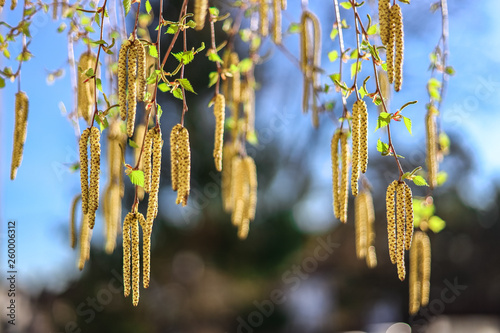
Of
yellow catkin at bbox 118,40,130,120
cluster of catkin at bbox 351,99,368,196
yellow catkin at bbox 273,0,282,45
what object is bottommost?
cluster of catkin at bbox 351,99,368,196

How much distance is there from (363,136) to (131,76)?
267 mm

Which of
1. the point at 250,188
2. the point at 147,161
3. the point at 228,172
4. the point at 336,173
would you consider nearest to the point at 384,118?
the point at 336,173

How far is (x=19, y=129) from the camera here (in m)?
0.76

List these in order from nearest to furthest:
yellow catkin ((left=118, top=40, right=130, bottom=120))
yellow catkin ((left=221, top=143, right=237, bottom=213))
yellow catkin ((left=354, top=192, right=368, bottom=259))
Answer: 1. yellow catkin ((left=118, top=40, right=130, bottom=120))
2. yellow catkin ((left=354, top=192, right=368, bottom=259))
3. yellow catkin ((left=221, top=143, right=237, bottom=213))

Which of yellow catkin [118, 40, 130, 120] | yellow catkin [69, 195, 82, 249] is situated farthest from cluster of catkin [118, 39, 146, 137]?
yellow catkin [69, 195, 82, 249]

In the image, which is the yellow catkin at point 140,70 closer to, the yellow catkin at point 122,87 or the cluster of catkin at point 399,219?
the yellow catkin at point 122,87

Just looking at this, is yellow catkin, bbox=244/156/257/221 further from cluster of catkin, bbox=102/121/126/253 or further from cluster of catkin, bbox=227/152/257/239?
cluster of catkin, bbox=102/121/126/253

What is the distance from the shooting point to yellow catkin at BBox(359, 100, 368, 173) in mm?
563

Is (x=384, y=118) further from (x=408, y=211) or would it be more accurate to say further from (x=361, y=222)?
(x=361, y=222)

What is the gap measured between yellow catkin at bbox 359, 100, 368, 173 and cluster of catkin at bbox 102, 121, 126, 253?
0.45 meters

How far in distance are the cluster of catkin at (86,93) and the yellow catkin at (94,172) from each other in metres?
0.25

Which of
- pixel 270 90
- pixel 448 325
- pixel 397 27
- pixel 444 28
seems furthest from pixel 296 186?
pixel 397 27

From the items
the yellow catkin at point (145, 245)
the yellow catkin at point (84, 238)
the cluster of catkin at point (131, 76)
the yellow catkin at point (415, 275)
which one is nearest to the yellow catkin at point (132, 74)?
the cluster of catkin at point (131, 76)

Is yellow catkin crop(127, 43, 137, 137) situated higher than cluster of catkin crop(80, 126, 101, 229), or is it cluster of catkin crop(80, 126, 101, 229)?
yellow catkin crop(127, 43, 137, 137)
